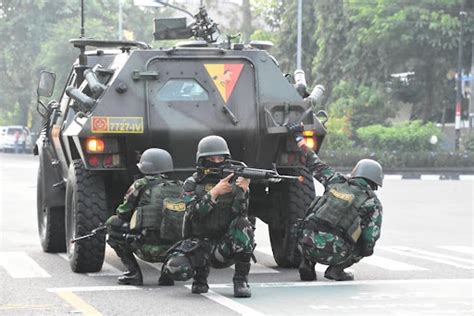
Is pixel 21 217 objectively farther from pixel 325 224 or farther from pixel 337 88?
pixel 337 88

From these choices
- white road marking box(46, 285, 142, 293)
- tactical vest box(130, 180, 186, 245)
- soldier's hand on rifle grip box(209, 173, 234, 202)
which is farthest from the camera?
tactical vest box(130, 180, 186, 245)

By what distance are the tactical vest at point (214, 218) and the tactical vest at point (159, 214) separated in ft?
1.66

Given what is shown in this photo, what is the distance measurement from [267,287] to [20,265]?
3.12 metres

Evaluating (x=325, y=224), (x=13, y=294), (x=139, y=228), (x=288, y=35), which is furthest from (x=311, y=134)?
(x=288, y=35)

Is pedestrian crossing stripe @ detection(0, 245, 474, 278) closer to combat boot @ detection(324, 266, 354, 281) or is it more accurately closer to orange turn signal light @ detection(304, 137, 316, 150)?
combat boot @ detection(324, 266, 354, 281)

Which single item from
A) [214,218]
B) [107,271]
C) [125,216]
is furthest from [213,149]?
[107,271]

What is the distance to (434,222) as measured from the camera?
63.0ft

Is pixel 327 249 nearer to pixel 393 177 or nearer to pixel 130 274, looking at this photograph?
pixel 130 274

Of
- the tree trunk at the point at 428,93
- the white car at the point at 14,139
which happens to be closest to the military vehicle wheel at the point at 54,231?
the tree trunk at the point at 428,93

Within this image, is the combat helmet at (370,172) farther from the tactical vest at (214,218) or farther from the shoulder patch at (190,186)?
the shoulder patch at (190,186)

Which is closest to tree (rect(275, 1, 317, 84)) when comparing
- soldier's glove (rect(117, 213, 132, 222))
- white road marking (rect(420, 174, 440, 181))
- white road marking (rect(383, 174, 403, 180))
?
white road marking (rect(383, 174, 403, 180))

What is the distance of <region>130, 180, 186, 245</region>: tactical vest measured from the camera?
10141mm

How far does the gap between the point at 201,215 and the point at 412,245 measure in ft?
20.5

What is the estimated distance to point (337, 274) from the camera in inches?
420
